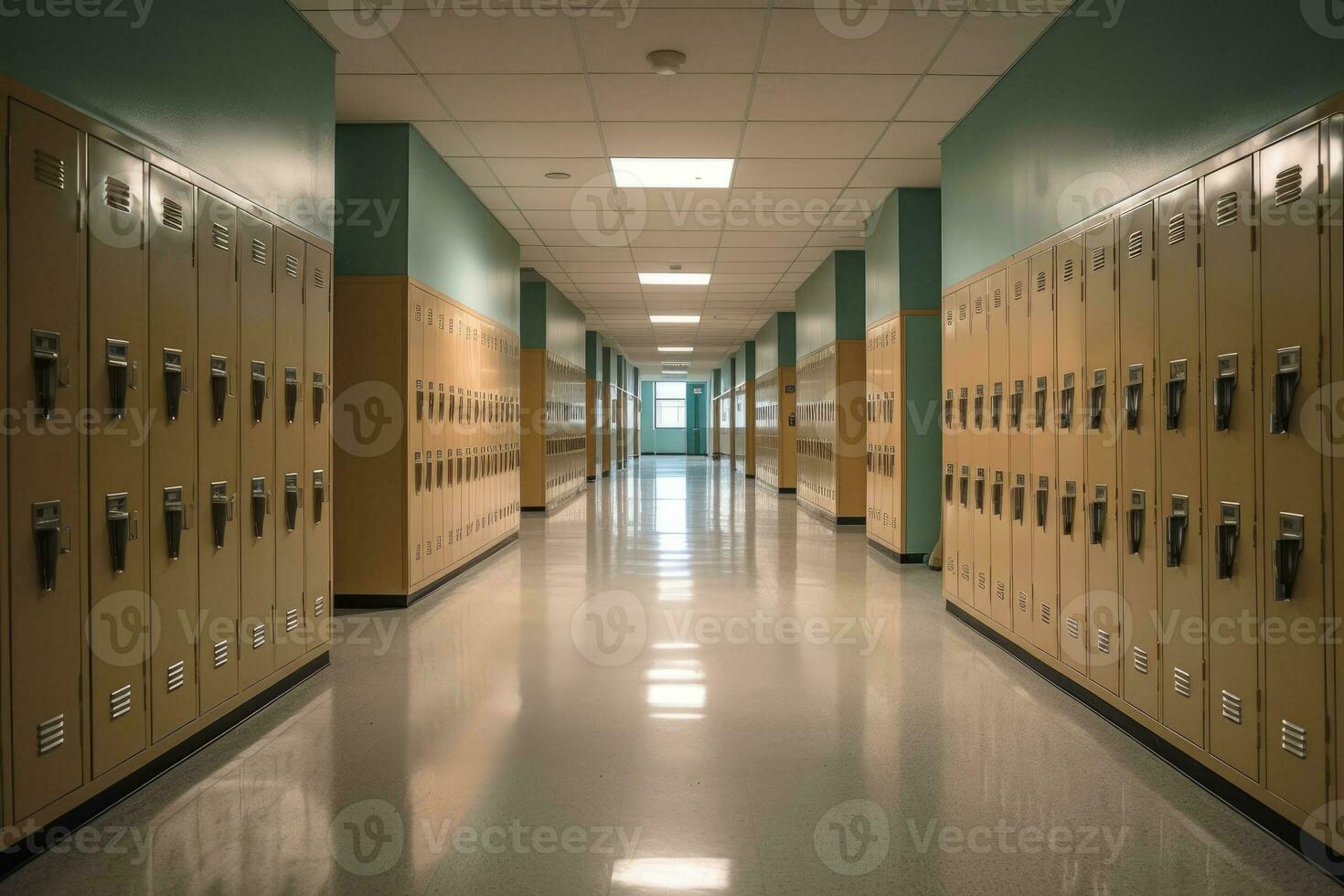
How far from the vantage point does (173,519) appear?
3.46 m

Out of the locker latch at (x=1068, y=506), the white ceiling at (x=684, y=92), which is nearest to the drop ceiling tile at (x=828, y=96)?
the white ceiling at (x=684, y=92)

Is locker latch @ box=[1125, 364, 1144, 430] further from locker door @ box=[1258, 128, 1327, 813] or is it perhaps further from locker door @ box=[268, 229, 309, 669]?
locker door @ box=[268, 229, 309, 669]

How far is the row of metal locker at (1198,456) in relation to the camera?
2.74m

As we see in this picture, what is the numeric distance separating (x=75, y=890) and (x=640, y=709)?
2.29m

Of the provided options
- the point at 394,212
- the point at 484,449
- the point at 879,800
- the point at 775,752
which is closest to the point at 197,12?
the point at 394,212

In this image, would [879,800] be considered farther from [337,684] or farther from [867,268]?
[867,268]

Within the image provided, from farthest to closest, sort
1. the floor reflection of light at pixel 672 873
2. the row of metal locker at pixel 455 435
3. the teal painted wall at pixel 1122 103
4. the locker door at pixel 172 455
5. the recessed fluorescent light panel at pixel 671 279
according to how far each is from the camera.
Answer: the recessed fluorescent light panel at pixel 671 279, the row of metal locker at pixel 455 435, the locker door at pixel 172 455, the teal painted wall at pixel 1122 103, the floor reflection of light at pixel 672 873

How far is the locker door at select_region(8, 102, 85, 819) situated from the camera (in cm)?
263

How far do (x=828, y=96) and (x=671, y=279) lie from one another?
7443 mm

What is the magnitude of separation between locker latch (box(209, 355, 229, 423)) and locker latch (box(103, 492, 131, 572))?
74 cm

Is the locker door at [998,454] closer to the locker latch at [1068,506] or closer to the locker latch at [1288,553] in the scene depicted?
the locker latch at [1068,506]

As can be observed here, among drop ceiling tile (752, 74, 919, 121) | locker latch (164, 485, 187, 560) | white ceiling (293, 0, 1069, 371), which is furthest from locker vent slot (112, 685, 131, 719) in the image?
drop ceiling tile (752, 74, 919, 121)

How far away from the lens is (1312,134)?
2.76m

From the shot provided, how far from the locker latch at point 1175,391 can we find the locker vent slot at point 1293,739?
1.19m
